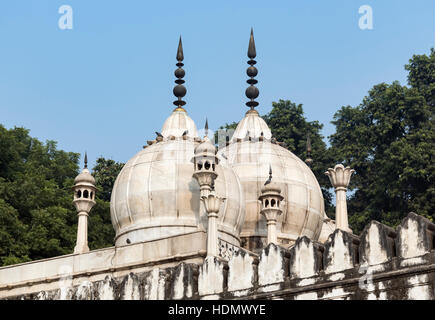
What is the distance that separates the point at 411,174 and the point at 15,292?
20387 millimetres

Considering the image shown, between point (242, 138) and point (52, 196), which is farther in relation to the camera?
point (52, 196)

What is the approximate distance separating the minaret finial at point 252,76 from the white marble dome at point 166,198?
7.39m

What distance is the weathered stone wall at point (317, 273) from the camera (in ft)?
54.9

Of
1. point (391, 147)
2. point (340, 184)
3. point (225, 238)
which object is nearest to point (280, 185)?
point (225, 238)

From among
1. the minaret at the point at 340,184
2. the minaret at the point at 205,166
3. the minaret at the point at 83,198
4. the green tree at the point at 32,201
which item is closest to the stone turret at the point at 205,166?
the minaret at the point at 205,166

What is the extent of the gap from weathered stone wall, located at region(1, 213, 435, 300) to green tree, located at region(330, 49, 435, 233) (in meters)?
24.0

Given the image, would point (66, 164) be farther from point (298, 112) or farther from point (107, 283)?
point (107, 283)

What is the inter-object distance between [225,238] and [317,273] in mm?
11223

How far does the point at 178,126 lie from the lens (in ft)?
109

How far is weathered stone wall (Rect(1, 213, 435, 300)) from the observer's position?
16719 mm

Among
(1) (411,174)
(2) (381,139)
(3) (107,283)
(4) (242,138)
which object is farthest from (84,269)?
(2) (381,139)

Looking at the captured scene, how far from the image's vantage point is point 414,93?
4731cm

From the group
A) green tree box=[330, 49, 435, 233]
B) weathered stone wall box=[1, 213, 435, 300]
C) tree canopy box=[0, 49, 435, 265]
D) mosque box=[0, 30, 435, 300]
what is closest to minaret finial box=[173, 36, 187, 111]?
mosque box=[0, 30, 435, 300]

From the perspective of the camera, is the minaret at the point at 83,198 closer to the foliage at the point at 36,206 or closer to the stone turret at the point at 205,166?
the stone turret at the point at 205,166
